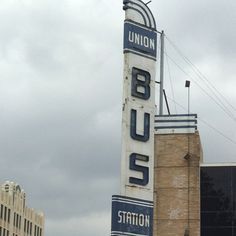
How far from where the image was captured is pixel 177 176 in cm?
4484

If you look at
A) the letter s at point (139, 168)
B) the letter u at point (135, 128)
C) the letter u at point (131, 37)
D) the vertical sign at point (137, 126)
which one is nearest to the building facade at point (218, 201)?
the vertical sign at point (137, 126)

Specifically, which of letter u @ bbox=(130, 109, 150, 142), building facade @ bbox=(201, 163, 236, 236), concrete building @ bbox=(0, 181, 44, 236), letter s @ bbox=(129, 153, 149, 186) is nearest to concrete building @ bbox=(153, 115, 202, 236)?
building facade @ bbox=(201, 163, 236, 236)

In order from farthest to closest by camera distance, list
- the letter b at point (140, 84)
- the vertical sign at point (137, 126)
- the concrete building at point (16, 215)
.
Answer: the concrete building at point (16, 215)
the letter b at point (140, 84)
the vertical sign at point (137, 126)

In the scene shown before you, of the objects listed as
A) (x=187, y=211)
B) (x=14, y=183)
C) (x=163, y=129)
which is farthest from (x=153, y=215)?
(x=14, y=183)

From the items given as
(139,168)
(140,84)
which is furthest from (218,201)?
(140,84)

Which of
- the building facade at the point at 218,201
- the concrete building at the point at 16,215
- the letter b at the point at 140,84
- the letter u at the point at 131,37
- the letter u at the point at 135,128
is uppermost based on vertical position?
the concrete building at the point at 16,215

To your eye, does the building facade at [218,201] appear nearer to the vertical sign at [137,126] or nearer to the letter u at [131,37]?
the vertical sign at [137,126]

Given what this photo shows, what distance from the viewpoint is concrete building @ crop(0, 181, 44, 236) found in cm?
12800

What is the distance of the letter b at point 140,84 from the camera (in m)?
41.8

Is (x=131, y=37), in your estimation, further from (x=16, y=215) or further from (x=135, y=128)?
(x=16, y=215)

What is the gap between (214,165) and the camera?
149ft

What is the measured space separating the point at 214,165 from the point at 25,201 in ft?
321

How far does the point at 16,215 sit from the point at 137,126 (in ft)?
313

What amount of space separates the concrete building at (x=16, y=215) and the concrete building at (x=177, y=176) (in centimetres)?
8416
